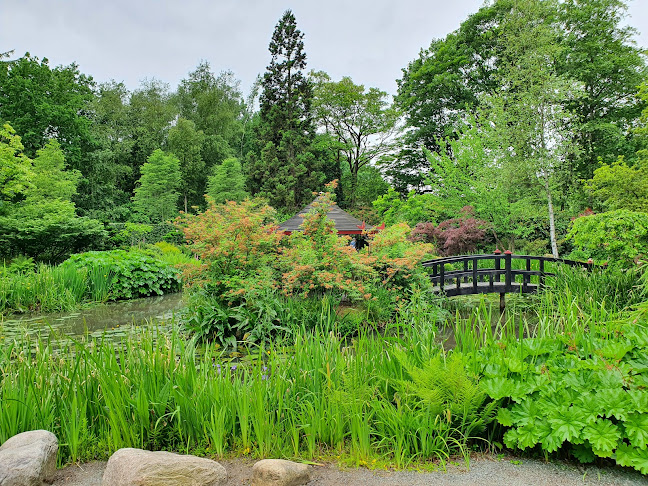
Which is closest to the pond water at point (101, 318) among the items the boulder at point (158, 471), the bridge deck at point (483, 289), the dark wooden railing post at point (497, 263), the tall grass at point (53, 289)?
the tall grass at point (53, 289)

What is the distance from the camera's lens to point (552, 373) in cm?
206

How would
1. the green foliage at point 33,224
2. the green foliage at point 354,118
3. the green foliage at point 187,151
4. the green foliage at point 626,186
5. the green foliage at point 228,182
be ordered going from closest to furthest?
1. the green foliage at point 626,186
2. the green foliage at point 33,224
3. the green foliage at point 354,118
4. the green foliage at point 228,182
5. the green foliage at point 187,151

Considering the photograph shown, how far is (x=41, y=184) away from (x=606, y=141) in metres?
20.4

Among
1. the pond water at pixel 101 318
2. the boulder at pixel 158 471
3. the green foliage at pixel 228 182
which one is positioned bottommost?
the pond water at pixel 101 318

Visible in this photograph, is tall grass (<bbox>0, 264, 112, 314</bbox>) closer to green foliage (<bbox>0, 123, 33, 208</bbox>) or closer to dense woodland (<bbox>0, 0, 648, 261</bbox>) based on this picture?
dense woodland (<bbox>0, 0, 648, 261</bbox>)

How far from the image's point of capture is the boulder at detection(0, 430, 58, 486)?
186 centimetres

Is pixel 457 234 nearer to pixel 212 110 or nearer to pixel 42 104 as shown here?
pixel 42 104

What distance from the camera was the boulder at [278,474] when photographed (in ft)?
6.00

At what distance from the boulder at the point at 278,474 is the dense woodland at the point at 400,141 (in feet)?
18.3

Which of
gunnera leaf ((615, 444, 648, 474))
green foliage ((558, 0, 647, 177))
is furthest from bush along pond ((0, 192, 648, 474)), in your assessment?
green foliage ((558, 0, 647, 177))

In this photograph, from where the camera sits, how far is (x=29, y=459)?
1900 mm

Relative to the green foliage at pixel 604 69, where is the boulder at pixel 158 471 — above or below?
below

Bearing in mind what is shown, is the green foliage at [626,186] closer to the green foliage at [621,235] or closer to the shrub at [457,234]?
the green foliage at [621,235]

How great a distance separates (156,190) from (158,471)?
22392 mm
